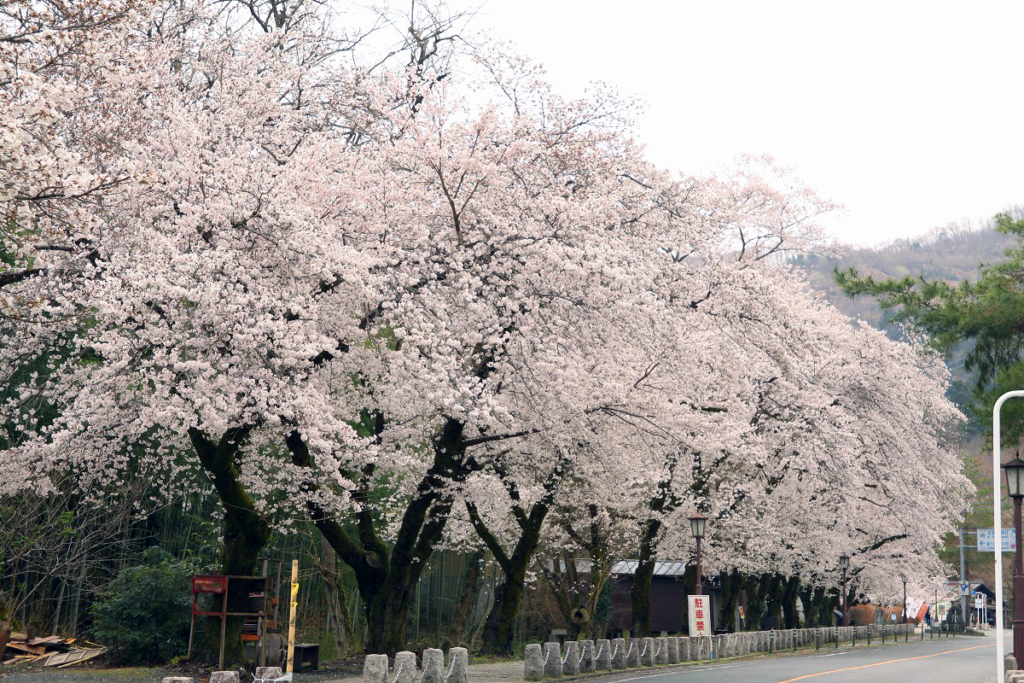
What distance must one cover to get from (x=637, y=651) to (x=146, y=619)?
1124 centimetres

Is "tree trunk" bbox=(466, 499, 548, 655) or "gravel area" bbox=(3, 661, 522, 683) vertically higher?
"tree trunk" bbox=(466, 499, 548, 655)

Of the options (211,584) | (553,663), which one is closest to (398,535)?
(211,584)

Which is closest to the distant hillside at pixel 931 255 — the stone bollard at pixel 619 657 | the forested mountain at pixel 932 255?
the forested mountain at pixel 932 255

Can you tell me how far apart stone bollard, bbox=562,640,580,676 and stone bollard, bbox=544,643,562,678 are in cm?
30

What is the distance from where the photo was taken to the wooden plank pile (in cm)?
2048

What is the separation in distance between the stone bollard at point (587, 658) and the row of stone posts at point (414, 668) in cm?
438

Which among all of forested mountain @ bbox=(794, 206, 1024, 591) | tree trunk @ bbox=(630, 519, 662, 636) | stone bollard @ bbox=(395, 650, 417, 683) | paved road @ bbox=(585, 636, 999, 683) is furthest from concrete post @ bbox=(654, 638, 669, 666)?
forested mountain @ bbox=(794, 206, 1024, 591)

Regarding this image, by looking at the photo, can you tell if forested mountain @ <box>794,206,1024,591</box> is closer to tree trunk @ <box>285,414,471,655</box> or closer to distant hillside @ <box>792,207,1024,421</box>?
distant hillside @ <box>792,207,1024,421</box>

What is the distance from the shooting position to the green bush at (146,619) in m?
20.7

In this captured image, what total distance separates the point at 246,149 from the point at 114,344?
12.5 feet

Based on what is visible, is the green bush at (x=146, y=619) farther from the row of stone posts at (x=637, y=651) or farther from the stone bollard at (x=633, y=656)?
the stone bollard at (x=633, y=656)

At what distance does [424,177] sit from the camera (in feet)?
57.8

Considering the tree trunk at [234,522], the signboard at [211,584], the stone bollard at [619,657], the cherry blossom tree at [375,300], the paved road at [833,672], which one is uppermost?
the cherry blossom tree at [375,300]

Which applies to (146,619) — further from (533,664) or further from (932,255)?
(932,255)
